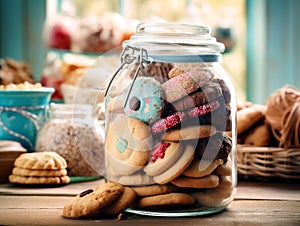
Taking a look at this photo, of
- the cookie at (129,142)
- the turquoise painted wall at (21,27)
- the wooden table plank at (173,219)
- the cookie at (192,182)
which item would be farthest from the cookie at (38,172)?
the turquoise painted wall at (21,27)

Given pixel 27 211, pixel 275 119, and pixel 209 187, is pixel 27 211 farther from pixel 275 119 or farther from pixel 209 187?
pixel 275 119

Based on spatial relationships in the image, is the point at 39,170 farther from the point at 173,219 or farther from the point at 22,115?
the point at 173,219

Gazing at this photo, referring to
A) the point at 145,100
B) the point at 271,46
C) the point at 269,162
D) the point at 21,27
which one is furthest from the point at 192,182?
the point at 21,27

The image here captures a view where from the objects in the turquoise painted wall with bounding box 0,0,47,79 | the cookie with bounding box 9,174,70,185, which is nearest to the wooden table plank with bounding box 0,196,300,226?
the cookie with bounding box 9,174,70,185

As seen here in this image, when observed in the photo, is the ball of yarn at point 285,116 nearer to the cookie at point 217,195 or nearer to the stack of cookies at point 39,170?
the cookie at point 217,195

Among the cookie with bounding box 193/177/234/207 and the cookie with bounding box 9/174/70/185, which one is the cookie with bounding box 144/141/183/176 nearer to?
the cookie with bounding box 193/177/234/207

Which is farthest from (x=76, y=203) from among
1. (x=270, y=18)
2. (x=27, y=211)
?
(x=270, y=18)

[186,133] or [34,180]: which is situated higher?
[186,133]
